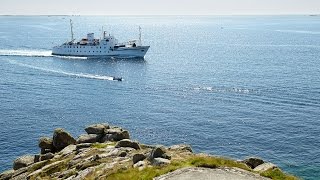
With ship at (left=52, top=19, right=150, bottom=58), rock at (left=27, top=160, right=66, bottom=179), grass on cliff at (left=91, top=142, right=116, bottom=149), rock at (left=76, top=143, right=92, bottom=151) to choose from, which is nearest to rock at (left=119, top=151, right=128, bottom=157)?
grass on cliff at (left=91, top=142, right=116, bottom=149)

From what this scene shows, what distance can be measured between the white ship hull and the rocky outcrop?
145 m

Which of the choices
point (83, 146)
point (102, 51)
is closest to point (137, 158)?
point (83, 146)

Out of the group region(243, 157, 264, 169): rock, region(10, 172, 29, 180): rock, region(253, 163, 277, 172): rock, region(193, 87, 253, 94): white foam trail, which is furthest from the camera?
region(193, 87, 253, 94): white foam trail

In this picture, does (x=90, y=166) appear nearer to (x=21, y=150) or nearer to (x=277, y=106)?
(x=21, y=150)

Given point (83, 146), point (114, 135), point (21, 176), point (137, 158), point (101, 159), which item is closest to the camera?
point (137, 158)

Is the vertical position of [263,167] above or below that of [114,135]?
below

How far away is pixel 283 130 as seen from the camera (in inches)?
3248

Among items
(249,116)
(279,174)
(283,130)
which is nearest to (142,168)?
(279,174)

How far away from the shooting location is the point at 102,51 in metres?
196

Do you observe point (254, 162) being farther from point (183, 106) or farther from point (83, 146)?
point (183, 106)

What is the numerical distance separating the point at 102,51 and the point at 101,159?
530 ft

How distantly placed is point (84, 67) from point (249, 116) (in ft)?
301

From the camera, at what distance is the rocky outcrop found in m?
31.9

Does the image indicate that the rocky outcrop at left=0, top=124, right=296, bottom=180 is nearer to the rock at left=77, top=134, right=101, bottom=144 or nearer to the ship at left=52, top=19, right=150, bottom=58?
the rock at left=77, top=134, right=101, bottom=144
